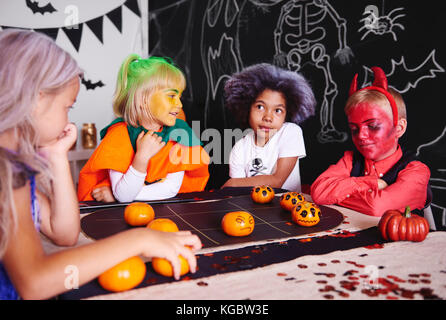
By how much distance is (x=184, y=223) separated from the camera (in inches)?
40.2

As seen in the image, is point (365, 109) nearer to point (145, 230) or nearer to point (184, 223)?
point (184, 223)

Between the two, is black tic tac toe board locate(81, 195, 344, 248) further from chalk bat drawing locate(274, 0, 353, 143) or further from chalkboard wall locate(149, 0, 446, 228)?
chalk bat drawing locate(274, 0, 353, 143)

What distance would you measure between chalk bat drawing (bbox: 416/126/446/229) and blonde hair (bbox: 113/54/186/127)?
1086mm

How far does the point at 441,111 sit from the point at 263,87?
851 mm

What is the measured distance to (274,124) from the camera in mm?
1910

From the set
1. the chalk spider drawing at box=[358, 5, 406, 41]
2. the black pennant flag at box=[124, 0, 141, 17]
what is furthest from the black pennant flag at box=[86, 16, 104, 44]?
the chalk spider drawing at box=[358, 5, 406, 41]

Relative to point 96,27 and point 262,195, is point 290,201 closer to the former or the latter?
point 262,195

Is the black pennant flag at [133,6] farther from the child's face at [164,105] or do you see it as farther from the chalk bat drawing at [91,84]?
the child's face at [164,105]

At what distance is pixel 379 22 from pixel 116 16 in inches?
98.1

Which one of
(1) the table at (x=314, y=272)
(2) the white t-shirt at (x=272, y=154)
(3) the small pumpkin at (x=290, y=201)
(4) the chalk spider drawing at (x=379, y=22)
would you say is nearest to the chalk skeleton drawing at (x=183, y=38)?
(2) the white t-shirt at (x=272, y=154)

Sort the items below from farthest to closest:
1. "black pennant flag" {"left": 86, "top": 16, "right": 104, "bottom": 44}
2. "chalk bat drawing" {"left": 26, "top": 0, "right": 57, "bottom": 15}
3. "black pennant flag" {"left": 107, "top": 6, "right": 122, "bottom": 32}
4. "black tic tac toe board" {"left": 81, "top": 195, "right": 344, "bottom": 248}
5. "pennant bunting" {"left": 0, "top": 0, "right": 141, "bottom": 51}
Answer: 1. "black pennant flag" {"left": 107, "top": 6, "right": 122, "bottom": 32}
2. "black pennant flag" {"left": 86, "top": 16, "right": 104, "bottom": 44}
3. "pennant bunting" {"left": 0, "top": 0, "right": 141, "bottom": 51}
4. "chalk bat drawing" {"left": 26, "top": 0, "right": 57, "bottom": 15}
5. "black tic tac toe board" {"left": 81, "top": 195, "right": 344, "bottom": 248}

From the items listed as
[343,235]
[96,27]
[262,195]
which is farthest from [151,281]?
[96,27]

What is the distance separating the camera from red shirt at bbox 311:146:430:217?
115 centimetres
